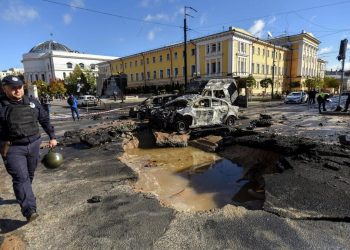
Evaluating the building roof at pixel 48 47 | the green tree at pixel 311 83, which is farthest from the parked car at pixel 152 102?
the building roof at pixel 48 47

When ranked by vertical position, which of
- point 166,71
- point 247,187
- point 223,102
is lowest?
point 247,187

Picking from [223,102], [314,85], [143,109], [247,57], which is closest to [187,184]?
[223,102]

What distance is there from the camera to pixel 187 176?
22.9 feet

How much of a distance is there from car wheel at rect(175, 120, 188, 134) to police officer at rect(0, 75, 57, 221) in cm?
722

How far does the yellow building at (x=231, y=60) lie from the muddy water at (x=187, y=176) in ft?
137

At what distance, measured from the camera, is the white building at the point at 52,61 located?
9869 cm

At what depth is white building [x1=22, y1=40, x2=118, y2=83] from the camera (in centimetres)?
9869

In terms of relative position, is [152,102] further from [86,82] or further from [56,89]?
[56,89]

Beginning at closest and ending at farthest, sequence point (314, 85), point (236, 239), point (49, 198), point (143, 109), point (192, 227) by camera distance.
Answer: point (236, 239) → point (192, 227) → point (49, 198) → point (143, 109) → point (314, 85)

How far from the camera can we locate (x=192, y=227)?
140 inches

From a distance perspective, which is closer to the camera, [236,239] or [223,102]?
[236,239]

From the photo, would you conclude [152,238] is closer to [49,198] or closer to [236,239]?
[236,239]

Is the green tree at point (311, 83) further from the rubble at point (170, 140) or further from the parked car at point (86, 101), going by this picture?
the rubble at point (170, 140)

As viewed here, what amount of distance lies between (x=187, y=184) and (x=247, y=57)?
51.2 m
